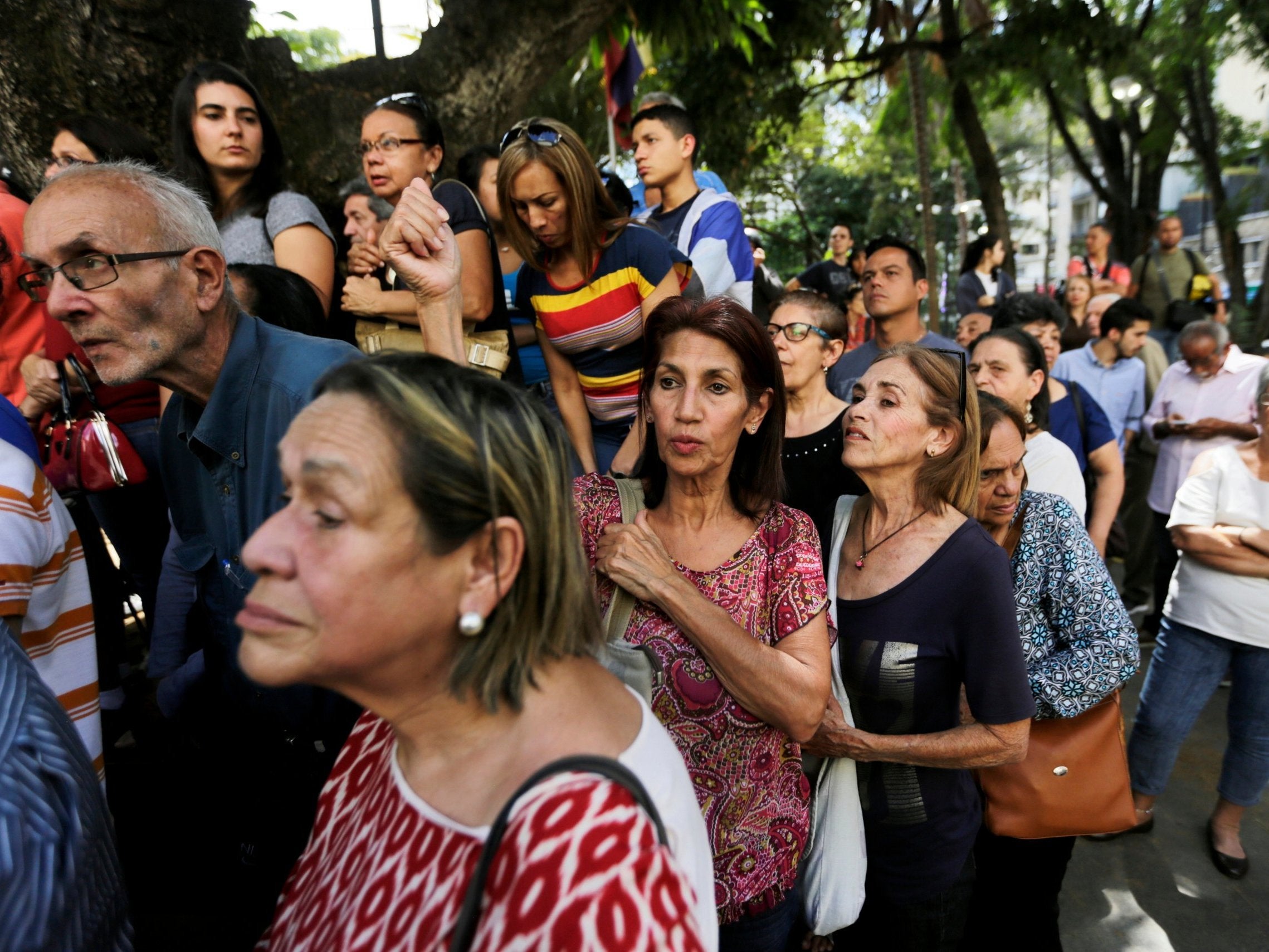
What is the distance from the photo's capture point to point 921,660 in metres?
2.02

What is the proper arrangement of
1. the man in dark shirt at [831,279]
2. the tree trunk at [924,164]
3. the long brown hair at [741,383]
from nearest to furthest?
the long brown hair at [741,383]
the man in dark shirt at [831,279]
the tree trunk at [924,164]

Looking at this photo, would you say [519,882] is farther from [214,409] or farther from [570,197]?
[570,197]

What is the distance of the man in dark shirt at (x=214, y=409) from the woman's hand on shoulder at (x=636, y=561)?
666 mm

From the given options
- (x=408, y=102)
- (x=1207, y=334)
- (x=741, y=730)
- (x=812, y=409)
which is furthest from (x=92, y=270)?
(x=1207, y=334)

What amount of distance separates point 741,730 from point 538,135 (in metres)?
2.02

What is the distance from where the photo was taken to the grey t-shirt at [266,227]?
2889 mm

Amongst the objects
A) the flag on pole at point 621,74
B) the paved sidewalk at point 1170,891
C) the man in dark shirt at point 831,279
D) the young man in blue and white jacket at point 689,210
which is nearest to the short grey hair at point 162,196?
the young man in blue and white jacket at point 689,210

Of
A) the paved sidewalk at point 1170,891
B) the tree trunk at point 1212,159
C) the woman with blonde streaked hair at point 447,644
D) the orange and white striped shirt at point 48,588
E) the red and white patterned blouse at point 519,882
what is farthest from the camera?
the tree trunk at point 1212,159

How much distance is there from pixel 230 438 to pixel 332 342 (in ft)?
1.04

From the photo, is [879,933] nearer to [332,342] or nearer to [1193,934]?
[1193,934]

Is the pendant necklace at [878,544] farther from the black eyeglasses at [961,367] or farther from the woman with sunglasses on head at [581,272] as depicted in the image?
the woman with sunglasses on head at [581,272]

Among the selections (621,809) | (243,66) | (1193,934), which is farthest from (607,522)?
(243,66)

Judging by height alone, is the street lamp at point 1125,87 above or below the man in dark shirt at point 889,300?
above

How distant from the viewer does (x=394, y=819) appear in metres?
1.16
